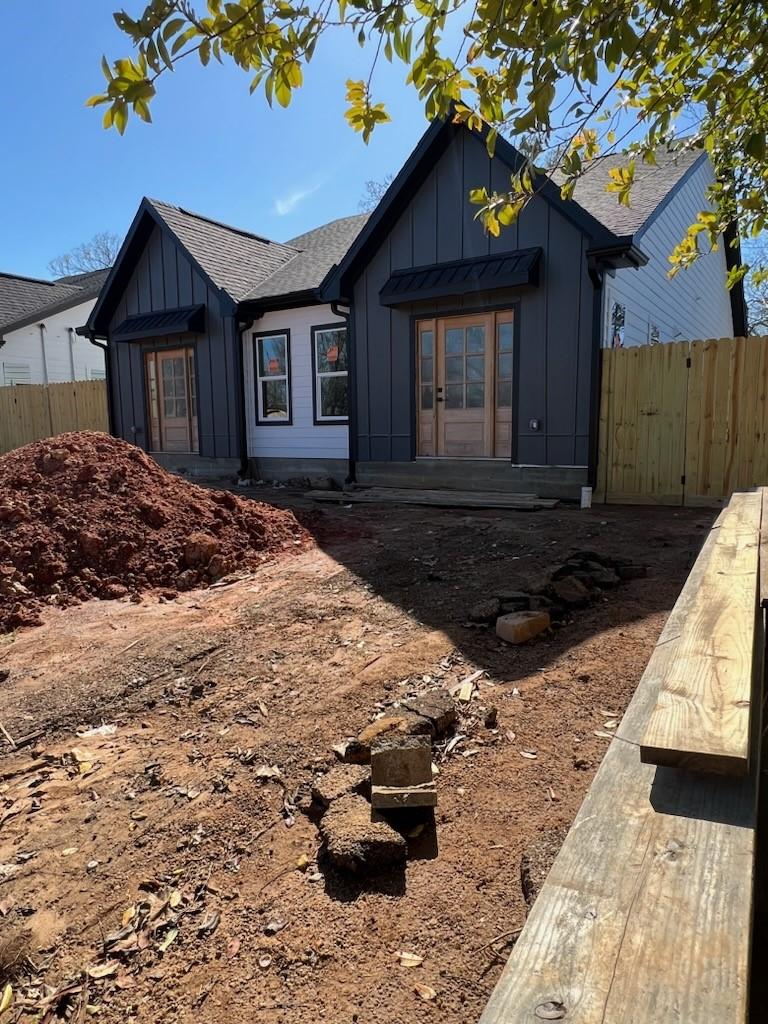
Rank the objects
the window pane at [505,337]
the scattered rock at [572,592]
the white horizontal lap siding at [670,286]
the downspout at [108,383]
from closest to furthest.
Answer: the scattered rock at [572,592], the window pane at [505,337], the white horizontal lap siding at [670,286], the downspout at [108,383]

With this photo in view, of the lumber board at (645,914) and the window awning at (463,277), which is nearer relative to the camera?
the lumber board at (645,914)

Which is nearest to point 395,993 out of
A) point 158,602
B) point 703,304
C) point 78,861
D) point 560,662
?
point 78,861

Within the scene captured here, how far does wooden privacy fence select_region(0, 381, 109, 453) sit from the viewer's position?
15461mm

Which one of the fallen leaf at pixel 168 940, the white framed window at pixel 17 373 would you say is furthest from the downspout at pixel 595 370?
the white framed window at pixel 17 373

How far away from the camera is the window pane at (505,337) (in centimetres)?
952

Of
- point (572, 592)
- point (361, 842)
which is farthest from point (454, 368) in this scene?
point (361, 842)

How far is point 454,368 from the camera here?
10062mm

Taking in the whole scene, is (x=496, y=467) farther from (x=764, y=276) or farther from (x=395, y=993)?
(x=395, y=993)

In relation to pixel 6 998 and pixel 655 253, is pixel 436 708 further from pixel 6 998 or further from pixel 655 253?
pixel 655 253

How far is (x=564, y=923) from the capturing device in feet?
3.60

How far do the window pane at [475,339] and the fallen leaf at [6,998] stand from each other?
9.18m

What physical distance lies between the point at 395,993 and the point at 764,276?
579cm

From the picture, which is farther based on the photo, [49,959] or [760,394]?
[760,394]

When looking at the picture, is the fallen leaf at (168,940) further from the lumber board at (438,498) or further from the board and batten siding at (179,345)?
the board and batten siding at (179,345)
